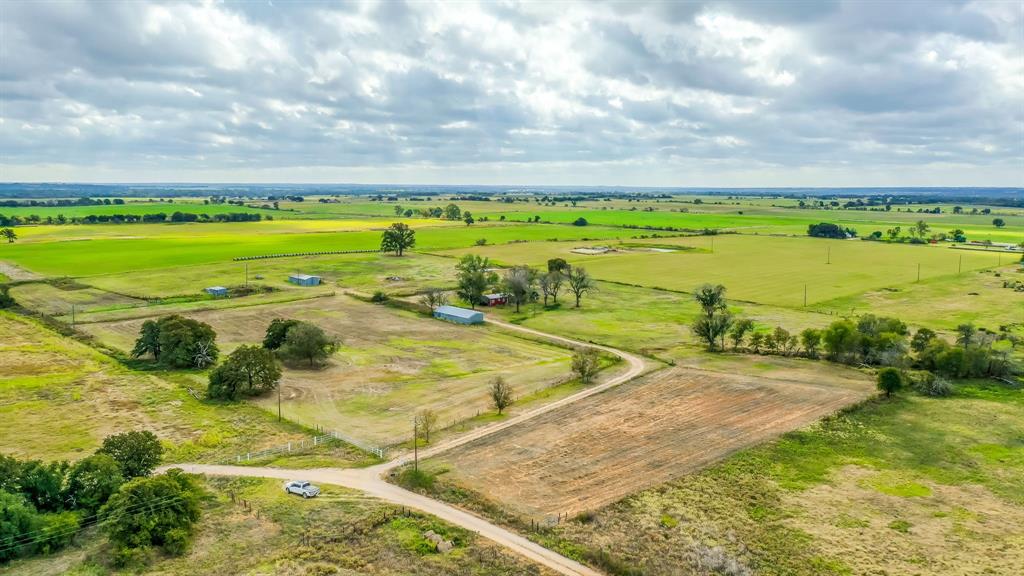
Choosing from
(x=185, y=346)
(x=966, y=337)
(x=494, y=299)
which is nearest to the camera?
(x=185, y=346)

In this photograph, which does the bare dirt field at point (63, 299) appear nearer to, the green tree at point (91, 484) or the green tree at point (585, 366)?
the green tree at point (91, 484)

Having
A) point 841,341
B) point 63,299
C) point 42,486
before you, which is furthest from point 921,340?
point 63,299

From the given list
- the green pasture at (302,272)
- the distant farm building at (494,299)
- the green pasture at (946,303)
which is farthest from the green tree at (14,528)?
the green pasture at (946,303)

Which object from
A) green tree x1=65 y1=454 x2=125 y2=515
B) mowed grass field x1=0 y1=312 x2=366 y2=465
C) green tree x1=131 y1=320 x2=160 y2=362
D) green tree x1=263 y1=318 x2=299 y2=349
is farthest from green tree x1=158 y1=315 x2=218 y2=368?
green tree x1=65 y1=454 x2=125 y2=515

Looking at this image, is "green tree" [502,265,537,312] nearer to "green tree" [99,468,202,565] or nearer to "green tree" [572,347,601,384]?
"green tree" [572,347,601,384]

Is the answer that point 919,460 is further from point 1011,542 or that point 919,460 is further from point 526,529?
point 526,529

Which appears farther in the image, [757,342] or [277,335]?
[757,342]

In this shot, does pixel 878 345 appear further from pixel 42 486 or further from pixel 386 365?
pixel 42 486
